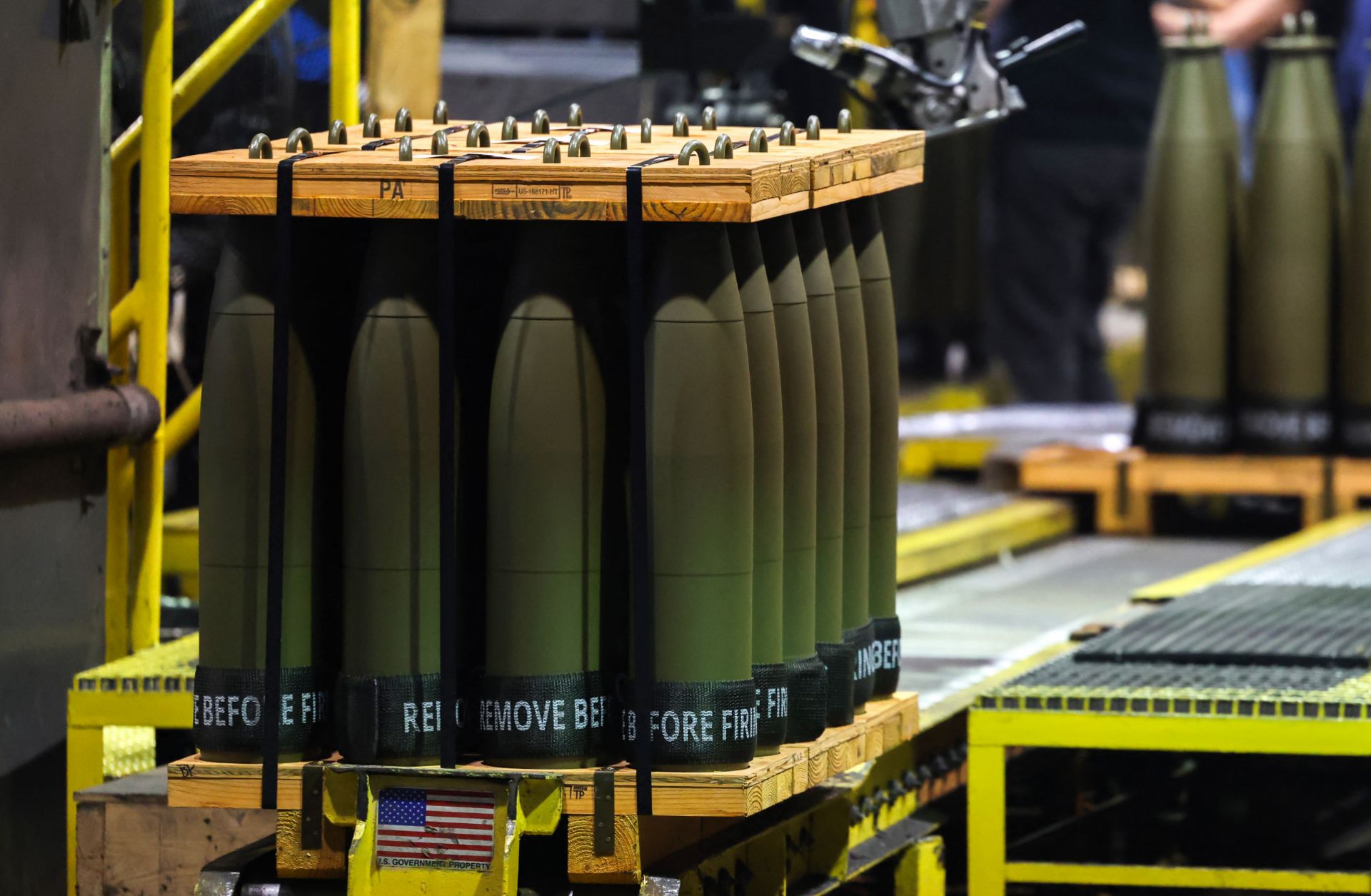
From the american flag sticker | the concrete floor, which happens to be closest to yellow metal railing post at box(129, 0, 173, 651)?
the concrete floor

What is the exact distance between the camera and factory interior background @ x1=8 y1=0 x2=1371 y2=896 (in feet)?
13.6

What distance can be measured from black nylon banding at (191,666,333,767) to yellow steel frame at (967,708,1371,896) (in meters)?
1.49

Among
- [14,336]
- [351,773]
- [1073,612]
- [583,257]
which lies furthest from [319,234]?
[1073,612]

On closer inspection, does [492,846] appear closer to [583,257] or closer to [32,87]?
[583,257]

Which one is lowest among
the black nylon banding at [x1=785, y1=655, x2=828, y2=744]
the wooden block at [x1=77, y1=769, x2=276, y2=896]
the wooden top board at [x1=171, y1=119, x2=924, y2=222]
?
the wooden block at [x1=77, y1=769, x2=276, y2=896]

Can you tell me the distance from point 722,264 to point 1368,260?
16.3 ft

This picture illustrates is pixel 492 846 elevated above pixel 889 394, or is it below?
below

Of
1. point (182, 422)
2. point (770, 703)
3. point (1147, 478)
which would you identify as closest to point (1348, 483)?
point (1147, 478)

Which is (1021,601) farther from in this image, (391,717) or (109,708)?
(391,717)

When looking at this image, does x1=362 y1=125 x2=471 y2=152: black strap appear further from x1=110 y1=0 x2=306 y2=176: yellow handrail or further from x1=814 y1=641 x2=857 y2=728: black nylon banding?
x1=110 y1=0 x2=306 y2=176: yellow handrail

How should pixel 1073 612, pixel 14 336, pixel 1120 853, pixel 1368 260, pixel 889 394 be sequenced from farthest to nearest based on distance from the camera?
pixel 1368 260 → pixel 1073 612 → pixel 1120 853 → pixel 14 336 → pixel 889 394

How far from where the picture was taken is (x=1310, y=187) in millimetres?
8633

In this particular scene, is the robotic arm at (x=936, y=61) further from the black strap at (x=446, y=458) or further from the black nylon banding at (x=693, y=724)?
the black nylon banding at (x=693, y=724)

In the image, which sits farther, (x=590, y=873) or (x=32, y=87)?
(x=32, y=87)
